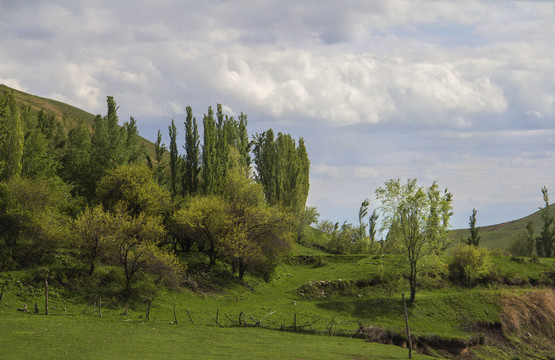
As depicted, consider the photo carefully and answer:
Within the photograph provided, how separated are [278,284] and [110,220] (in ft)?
88.0

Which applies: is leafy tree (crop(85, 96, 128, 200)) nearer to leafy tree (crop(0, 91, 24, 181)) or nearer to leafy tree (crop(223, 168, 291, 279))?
leafy tree (crop(0, 91, 24, 181))

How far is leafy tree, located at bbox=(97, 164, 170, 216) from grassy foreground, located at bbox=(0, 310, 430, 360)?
969 inches

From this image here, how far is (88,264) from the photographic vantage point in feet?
167

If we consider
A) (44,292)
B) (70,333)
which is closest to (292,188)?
(44,292)

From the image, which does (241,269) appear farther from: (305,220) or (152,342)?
(305,220)

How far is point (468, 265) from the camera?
66.8 m

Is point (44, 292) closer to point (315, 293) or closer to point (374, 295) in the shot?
point (315, 293)

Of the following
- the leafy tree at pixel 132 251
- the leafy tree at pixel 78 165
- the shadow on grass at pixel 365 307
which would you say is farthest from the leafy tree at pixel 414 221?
the leafy tree at pixel 78 165

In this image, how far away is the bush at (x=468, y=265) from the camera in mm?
66812

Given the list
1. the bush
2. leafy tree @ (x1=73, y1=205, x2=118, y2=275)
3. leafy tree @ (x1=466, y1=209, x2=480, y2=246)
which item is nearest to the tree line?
leafy tree @ (x1=73, y1=205, x2=118, y2=275)

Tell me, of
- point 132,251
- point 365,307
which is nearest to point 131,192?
point 132,251

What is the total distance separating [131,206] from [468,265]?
2017 inches

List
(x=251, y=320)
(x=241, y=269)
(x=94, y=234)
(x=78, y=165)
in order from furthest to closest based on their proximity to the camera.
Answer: (x=78, y=165) < (x=241, y=269) < (x=94, y=234) < (x=251, y=320)

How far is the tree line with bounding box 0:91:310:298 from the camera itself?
49.2 metres
